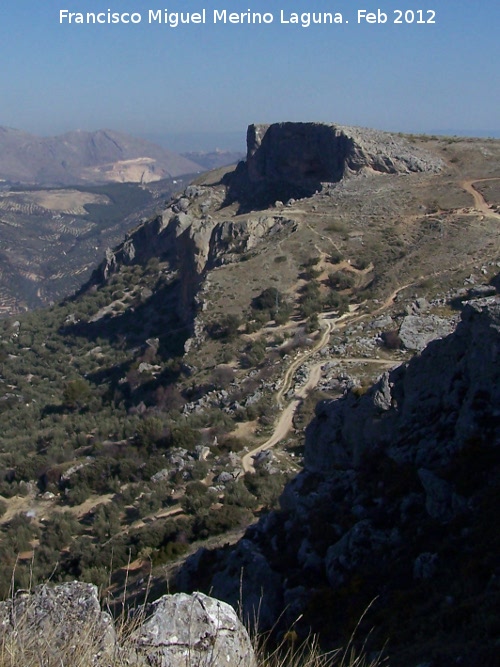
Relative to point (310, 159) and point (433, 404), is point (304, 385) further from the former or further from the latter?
point (310, 159)

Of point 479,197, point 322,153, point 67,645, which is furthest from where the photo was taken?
point 322,153

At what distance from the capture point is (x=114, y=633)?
4.61 metres

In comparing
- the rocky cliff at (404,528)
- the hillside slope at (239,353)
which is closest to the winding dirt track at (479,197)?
the hillside slope at (239,353)

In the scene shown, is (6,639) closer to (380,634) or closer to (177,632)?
(177,632)

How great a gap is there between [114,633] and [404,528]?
645 centimetres

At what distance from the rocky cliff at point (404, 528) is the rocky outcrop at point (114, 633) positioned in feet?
7.74

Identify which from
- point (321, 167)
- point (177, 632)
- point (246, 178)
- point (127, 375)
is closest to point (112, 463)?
point (127, 375)

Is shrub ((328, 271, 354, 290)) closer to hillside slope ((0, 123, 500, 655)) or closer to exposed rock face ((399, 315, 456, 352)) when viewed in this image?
hillside slope ((0, 123, 500, 655))

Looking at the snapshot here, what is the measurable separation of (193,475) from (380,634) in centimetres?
1470

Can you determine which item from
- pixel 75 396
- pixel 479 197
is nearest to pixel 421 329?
pixel 479 197

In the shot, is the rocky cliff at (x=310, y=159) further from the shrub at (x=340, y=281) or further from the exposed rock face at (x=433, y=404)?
the exposed rock face at (x=433, y=404)

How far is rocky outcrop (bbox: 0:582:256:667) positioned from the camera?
13.9ft

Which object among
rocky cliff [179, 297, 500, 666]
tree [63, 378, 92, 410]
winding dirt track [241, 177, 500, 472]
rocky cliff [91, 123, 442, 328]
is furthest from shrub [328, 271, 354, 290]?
rocky cliff [179, 297, 500, 666]

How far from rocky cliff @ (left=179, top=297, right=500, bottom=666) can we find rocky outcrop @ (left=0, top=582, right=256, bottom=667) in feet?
7.74
